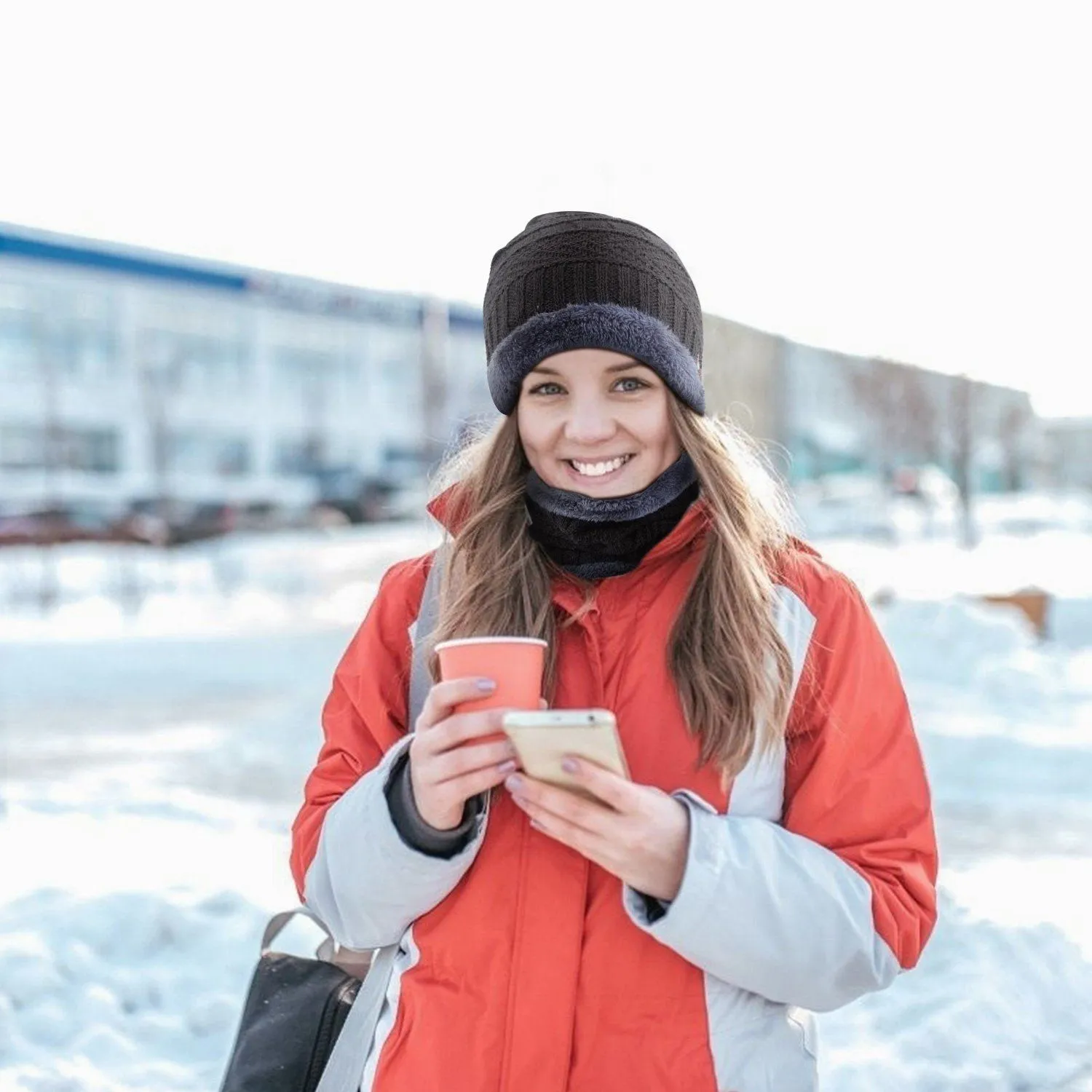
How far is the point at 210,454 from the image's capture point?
43.1 m

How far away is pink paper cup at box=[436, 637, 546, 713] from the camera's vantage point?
1.40m

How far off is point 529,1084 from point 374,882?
325 mm

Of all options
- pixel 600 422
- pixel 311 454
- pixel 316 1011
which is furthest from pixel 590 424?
pixel 311 454

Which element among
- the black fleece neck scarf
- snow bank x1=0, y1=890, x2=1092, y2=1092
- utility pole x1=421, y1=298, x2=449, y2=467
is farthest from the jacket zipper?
utility pole x1=421, y1=298, x2=449, y2=467

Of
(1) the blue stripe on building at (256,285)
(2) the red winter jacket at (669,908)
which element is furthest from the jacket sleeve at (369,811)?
(1) the blue stripe on building at (256,285)

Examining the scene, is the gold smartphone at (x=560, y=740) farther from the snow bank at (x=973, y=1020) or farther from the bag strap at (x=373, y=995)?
the snow bank at (x=973, y=1020)

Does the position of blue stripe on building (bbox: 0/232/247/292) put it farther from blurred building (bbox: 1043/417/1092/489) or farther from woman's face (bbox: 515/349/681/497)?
blurred building (bbox: 1043/417/1092/489)

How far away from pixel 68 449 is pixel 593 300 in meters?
40.3

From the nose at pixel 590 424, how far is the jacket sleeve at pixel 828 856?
38 centimetres

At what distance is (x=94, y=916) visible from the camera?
429cm

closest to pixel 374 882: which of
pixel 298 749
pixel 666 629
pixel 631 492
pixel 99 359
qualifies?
pixel 666 629

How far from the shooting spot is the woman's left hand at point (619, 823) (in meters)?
1.37

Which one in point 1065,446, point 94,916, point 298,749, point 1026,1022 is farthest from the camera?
point 1065,446

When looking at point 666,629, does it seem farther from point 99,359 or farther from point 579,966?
point 99,359
